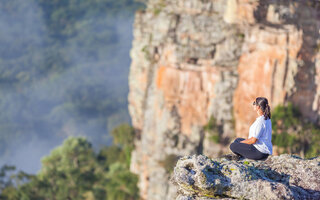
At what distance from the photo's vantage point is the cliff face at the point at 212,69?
94.8 feet

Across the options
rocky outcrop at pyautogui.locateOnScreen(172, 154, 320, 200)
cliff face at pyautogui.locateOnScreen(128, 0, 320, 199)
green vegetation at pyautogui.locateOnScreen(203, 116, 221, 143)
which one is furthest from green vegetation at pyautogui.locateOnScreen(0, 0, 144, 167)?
rocky outcrop at pyautogui.locateOnScreen(172, 154, 320, 200)

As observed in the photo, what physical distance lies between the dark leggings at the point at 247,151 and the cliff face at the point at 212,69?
69.0 feet

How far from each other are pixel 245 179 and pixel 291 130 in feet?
87.2

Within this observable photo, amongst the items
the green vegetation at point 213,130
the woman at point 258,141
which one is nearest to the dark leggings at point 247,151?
the woman at point 258,141

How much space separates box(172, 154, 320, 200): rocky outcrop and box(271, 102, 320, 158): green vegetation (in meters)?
24.8

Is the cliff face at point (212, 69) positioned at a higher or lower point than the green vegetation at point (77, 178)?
higher

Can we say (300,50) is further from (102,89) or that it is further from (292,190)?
(102,89)

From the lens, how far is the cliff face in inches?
1137

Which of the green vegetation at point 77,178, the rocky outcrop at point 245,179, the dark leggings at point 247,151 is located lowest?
the green vegetation at point 77,178

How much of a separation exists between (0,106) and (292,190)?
127550 mm

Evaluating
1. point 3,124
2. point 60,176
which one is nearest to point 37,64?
point 3,124

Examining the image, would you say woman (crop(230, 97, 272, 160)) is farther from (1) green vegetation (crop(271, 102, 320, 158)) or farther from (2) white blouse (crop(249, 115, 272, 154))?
(1) green vegetation (crop(271, 102, 320, 158))

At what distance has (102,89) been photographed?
12962cm

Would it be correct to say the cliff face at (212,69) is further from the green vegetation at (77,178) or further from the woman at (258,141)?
the woman at (258,141)
